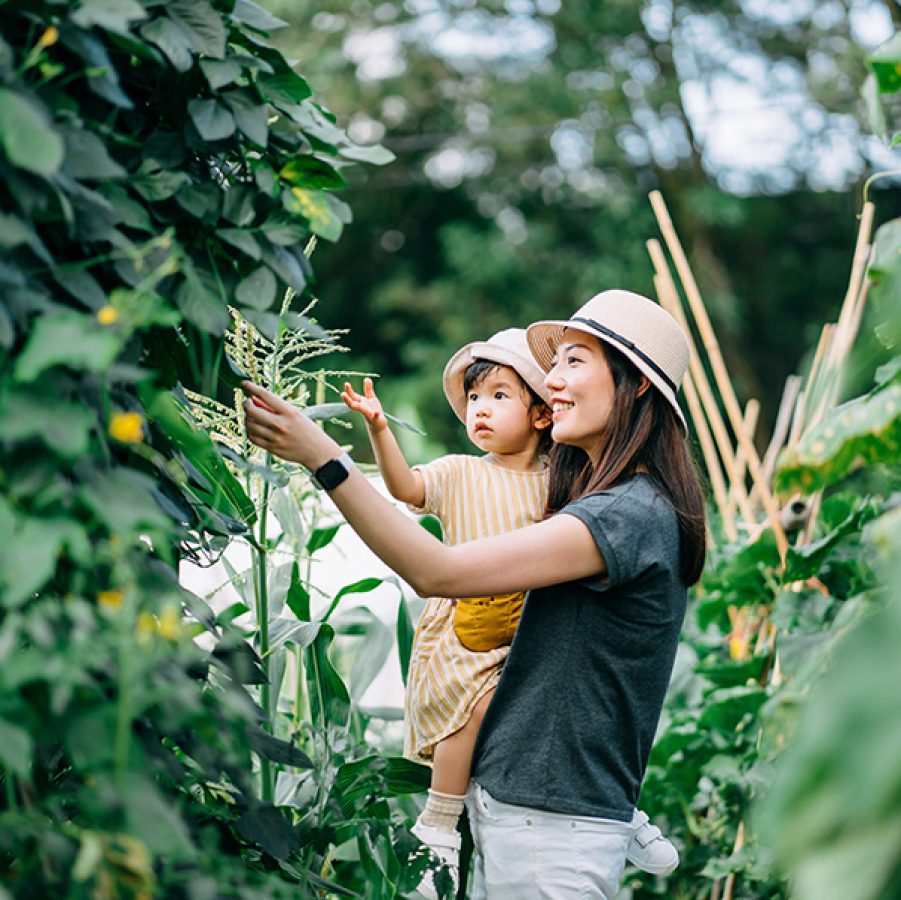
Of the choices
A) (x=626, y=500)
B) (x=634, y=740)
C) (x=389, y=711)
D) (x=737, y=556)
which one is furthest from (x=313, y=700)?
(x=737, y=556)

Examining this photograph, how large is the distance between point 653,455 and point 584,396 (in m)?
0.14

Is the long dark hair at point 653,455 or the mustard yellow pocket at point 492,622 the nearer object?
the long dark hair at point 653,455

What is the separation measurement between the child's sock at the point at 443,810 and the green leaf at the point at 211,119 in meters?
1.11

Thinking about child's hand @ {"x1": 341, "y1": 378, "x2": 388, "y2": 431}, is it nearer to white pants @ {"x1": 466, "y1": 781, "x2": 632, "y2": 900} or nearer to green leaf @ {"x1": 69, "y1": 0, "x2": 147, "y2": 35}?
white pants @ {"x1": 466, "y1": 781, "x2": 632, "y2": 900}

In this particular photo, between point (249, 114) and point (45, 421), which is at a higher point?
point (249, 114)

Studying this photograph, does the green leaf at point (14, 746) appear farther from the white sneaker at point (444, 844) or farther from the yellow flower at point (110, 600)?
the white sneaker at point (444, 844)

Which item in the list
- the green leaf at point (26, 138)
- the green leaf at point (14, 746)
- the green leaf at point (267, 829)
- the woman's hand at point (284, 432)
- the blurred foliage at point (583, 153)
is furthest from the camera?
the blurred foliage at point (583, 153)

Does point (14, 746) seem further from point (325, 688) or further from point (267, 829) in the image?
point (325, 688)

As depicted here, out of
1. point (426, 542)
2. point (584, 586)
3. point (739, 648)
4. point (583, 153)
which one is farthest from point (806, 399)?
point (583, 153)

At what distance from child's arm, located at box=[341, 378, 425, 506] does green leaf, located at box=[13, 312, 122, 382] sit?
2.54ft

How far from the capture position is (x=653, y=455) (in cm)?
191

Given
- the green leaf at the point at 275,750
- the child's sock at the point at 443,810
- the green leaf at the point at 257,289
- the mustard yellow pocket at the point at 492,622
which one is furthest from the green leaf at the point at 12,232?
the child's sock at the point at 443,810

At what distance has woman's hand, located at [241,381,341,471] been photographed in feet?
5.28

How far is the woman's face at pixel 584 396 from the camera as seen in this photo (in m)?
1.89
